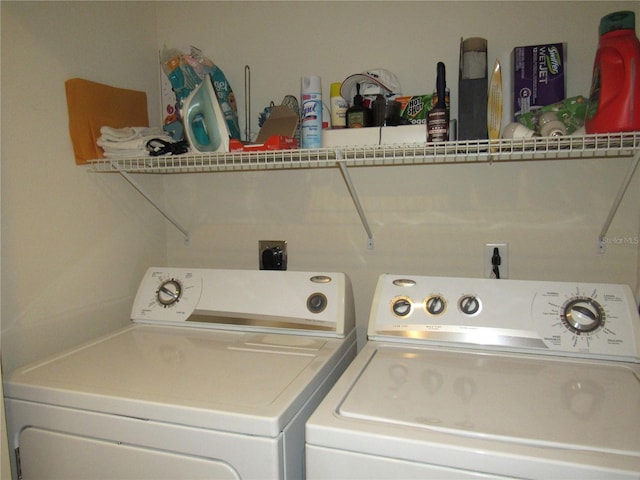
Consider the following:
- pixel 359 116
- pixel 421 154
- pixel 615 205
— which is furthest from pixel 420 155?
pixel 615 205

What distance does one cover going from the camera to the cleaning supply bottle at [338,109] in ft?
4.83

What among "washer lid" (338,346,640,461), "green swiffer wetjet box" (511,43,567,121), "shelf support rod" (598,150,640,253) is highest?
"green swiffer wetjet box" (511,43,567,121)

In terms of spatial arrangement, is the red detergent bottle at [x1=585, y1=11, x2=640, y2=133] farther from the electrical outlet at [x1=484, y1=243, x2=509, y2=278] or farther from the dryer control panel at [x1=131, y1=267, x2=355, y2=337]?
the dryer control panel at [x1=131, y1=267, x2=355, y2=337]

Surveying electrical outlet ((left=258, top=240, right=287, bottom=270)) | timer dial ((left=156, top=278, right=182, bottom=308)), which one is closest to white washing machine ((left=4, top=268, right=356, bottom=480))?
timer dial ((left=156, top=278, right=182, bottom=308))

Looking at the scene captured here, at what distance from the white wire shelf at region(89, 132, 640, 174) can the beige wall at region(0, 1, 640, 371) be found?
0.27 feet

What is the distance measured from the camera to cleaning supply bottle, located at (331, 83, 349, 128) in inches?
58.0

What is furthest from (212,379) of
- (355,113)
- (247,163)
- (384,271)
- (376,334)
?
(355,113)

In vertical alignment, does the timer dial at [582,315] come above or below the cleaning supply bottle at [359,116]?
below

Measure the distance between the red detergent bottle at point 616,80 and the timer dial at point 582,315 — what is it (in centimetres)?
47

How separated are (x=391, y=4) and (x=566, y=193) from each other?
931mm

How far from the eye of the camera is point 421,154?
1340 mm

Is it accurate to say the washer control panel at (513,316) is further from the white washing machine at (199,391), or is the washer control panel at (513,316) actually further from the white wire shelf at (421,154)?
the white wire shelf at (421,154)

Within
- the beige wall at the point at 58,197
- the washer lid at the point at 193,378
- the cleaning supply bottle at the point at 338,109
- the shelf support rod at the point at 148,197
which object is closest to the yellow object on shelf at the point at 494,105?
the cleaning supply bottle at the point at 338,109

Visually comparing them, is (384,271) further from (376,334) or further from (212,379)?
(212,379)
